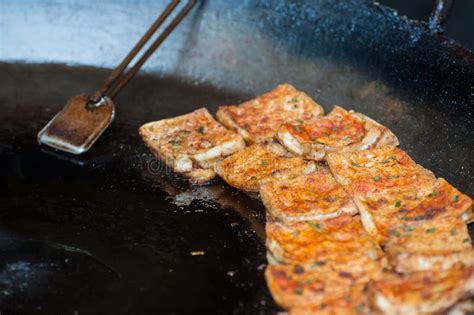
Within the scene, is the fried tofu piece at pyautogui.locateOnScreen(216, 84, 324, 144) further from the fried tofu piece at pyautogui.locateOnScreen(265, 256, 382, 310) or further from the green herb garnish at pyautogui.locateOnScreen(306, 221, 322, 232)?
the fried tofu piece at pyautogui.locateOnScreen(265, 256, 382, 310)

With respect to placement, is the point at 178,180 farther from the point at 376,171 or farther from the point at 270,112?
the point at 376,171

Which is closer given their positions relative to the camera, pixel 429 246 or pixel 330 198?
pixel 429 246

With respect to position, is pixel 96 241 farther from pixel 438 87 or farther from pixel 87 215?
pixel 438 87

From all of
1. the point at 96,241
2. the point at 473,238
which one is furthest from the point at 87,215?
the point at 473,238

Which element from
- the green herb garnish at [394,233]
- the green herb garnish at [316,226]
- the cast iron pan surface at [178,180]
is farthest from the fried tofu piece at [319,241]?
the cast iron pan surface at [178,180]

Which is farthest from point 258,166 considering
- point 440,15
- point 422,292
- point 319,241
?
point 440,15

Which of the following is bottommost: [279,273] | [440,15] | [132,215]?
[132,215]
